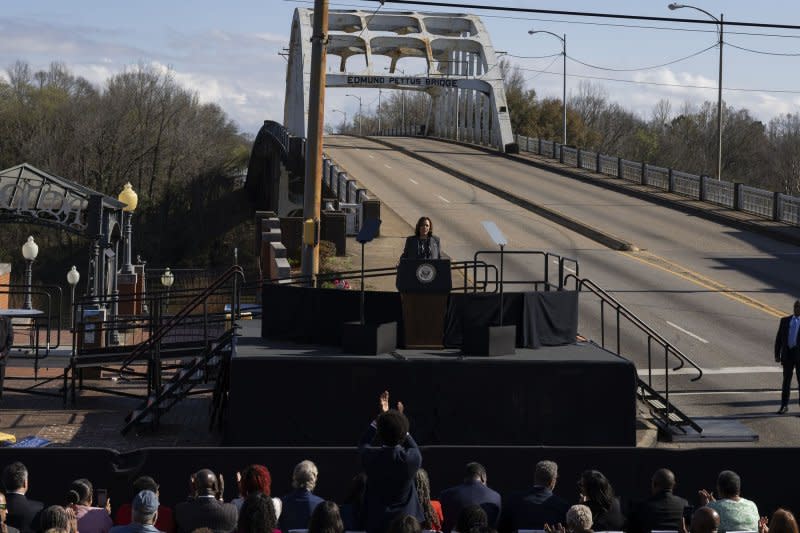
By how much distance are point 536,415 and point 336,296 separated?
11.1ft

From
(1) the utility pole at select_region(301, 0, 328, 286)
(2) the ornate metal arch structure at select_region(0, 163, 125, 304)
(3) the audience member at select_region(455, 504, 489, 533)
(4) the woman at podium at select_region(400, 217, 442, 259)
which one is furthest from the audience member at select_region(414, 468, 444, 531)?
(2) the ornate metal arch structure at select_region(0, 163, 125, 304)

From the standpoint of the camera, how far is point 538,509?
30.8ft

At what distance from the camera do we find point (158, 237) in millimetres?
94250

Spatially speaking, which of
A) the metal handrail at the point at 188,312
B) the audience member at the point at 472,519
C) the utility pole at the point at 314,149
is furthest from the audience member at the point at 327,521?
the utility pole at the point at 314,149

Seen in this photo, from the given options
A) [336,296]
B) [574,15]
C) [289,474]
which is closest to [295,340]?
[336,296]

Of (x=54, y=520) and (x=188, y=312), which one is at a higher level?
(x=188, y=312)

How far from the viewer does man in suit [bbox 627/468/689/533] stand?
30.7 ft

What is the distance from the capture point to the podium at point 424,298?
16156 millimetres

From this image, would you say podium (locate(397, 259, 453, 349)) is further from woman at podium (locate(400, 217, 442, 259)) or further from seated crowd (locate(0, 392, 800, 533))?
seated crowd (locate(0, 392, 800, 533))

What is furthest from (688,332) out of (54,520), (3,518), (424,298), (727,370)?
(54,520)

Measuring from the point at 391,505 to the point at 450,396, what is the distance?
266 inches

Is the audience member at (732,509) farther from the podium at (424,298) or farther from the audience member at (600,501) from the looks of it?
the podium at (424,298)

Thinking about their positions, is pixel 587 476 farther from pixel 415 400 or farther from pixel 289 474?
pixel 415 400

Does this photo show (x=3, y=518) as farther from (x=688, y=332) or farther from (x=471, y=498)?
(x=688, y=332)
